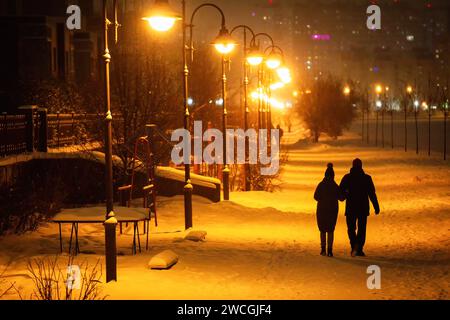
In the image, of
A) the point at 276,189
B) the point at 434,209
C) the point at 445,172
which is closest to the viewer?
the point at 434,209

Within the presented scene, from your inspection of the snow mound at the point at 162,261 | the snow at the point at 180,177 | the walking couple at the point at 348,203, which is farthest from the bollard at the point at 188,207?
the snow mound at the point at 162,261

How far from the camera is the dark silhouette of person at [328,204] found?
46.9ft

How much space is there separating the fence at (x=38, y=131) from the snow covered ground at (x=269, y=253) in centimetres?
288

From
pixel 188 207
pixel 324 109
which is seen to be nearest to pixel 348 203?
pixel 188 207

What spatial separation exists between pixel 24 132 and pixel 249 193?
910 cm

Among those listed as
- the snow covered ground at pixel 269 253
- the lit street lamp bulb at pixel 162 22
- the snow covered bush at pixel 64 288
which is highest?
the lit street lamp bulb at pixel 162 22

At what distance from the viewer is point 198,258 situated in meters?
13.6

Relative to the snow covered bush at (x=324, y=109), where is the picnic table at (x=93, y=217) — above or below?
below

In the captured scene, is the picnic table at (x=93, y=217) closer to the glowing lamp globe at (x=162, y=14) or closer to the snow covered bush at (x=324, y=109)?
the glowing lamp globe at (x=162, y=14)

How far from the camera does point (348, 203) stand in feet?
47.8

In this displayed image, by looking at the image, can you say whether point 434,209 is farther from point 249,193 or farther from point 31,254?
point 31,254

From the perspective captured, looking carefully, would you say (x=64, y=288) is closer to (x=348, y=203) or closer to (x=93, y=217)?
(x=93, y=217)

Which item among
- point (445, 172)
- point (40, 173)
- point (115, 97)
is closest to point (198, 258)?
point (40, 173)

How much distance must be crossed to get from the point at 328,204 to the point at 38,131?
989 centimetres
